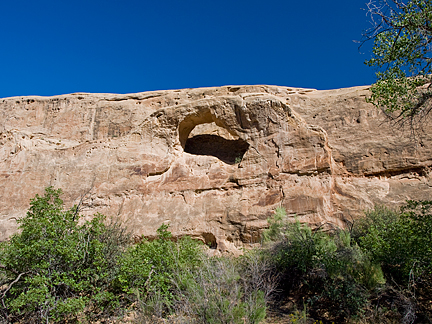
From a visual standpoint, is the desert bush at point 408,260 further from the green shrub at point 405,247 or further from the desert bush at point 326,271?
the desert bush at point 326,271

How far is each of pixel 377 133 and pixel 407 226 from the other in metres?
5.26

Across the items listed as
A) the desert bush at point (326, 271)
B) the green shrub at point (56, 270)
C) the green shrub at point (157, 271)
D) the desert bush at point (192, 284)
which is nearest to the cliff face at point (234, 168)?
the desert bush at point (326, 271)

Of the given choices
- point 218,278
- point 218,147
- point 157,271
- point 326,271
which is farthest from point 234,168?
point 218,278

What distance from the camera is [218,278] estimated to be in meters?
8.34

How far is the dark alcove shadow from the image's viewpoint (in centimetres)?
1504

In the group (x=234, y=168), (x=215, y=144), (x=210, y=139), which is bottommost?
(x=234, y=168)

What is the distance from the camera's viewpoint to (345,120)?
1471cm

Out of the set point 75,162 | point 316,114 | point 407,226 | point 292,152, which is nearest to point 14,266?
point 75,162

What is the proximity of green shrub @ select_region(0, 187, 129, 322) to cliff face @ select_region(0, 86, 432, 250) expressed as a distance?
2.81m

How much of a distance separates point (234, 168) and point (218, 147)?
2617 mm

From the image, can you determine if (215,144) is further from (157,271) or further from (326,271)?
(326,271)

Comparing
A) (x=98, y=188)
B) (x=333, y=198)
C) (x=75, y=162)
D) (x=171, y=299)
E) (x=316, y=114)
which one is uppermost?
(x=316, y=114)

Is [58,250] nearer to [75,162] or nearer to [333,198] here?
[75,162]

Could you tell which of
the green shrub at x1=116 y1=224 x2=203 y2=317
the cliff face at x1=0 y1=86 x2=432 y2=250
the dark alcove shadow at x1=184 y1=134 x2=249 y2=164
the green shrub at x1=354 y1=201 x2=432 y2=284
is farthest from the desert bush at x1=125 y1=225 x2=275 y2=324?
the dark alcove shadow at x1=184 y1=134 x2=249 y2=164
